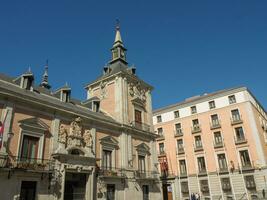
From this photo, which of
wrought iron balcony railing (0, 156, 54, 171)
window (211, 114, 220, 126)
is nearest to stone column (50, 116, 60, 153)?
wrought iron balcony railing (0, 156, 54, 171)

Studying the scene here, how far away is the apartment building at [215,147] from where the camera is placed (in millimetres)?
34000

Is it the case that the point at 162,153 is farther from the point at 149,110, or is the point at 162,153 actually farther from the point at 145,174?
the point at 145,174

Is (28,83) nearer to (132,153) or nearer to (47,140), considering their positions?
(47,140)

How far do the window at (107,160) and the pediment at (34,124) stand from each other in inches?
260

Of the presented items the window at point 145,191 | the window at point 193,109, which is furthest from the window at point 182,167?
the window at point 145,191

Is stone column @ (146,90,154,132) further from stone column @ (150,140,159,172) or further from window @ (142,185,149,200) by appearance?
window @ (142,185,149,200)

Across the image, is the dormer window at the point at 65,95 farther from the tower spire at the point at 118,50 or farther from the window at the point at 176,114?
the window at the point at 176,114

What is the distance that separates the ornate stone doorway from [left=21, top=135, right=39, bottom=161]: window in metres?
3.41

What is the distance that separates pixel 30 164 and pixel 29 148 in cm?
140

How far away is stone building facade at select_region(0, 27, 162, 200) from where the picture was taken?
56.2 ft

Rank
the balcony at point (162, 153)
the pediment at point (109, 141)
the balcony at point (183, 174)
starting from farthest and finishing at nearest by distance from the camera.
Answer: the balcony at point (162, 153) → the balcony at point (183, 174) → the pediment at point (109, 141)

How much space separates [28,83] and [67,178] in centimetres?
873

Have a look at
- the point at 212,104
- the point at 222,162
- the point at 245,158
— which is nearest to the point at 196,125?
the point at 212,104

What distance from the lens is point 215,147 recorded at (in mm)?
37562
